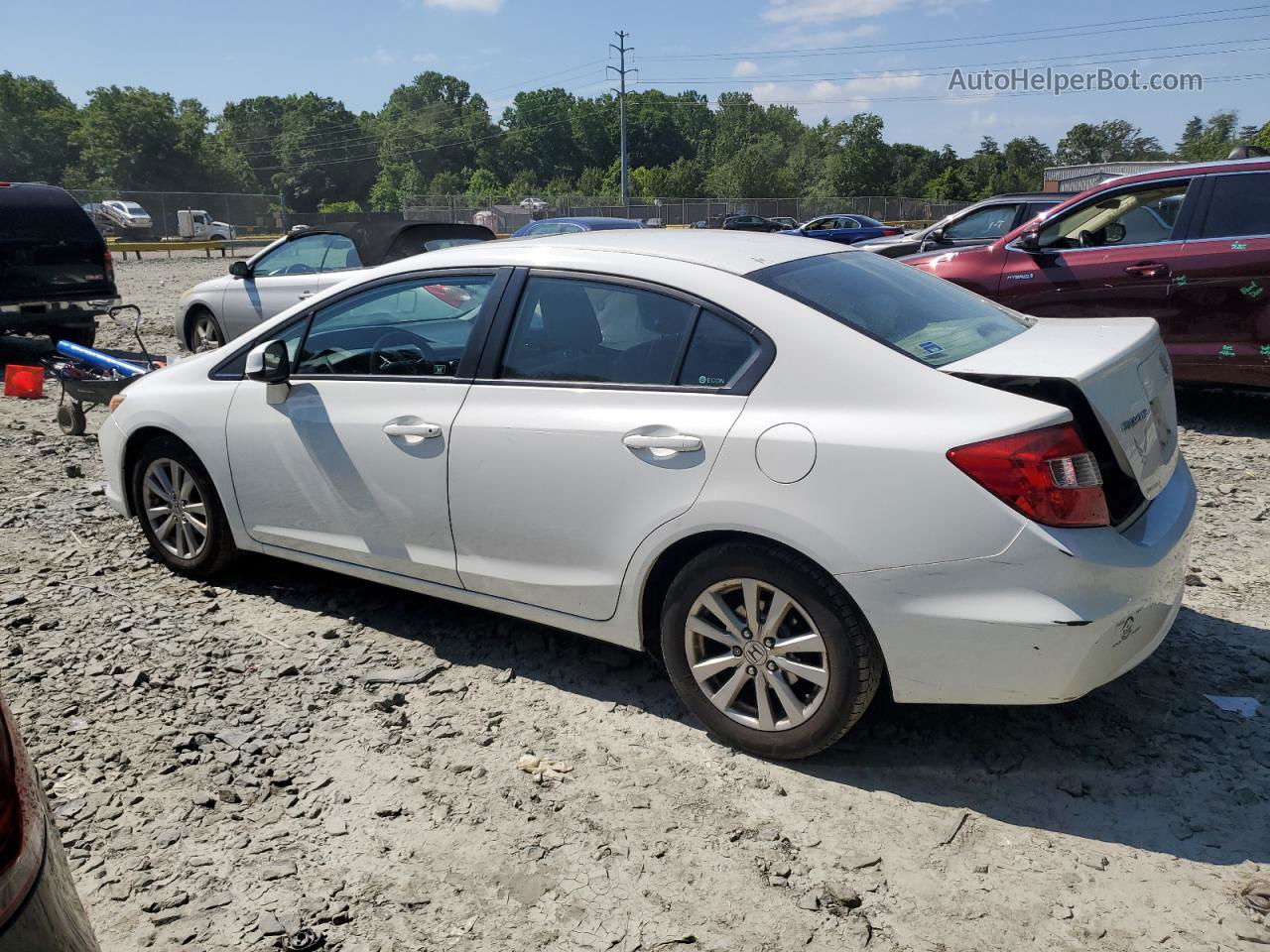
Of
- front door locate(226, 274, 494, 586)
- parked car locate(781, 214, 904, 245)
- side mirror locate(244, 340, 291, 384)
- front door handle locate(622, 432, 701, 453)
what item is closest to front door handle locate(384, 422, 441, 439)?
front door locate(226, 274, 494, 586)

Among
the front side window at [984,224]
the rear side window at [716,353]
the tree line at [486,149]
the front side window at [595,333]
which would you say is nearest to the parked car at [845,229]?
the front side window at [984,224]

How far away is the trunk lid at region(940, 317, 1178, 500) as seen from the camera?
9.94ft

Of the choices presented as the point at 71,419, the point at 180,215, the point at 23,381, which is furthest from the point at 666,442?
the point at 180,215

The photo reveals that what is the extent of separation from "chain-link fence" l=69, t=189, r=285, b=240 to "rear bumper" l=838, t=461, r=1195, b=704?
164ft

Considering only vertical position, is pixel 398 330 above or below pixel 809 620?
above

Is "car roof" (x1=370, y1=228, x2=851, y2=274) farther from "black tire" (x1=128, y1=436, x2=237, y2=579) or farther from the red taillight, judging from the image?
"black tire" (x1=128, y1=436, x2=237, y2=579)

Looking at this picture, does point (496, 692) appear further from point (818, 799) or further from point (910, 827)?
point (910, 827)

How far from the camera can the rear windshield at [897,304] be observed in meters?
3.28

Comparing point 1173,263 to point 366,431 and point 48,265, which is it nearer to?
point 366,431

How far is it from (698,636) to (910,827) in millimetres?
856

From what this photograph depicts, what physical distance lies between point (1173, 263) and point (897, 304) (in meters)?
4.83

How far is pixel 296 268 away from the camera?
10.3 m

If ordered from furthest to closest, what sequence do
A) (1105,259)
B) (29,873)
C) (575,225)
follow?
(575,225) < (1105,259) < (29,873)

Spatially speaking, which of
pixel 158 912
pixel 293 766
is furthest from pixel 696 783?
pixel 158 912
